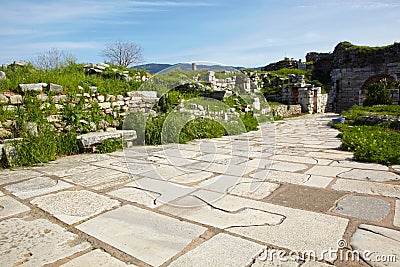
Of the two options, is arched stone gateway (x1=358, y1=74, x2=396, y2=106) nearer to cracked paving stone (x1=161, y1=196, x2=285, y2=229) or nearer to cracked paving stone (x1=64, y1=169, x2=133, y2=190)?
cracked paving stone (x1=64, y1=169, x2=133, y2=190)

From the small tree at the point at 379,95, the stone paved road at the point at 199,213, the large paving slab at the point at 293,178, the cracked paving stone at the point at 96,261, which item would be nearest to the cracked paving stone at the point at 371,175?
the stone paved road at the point at 199,213

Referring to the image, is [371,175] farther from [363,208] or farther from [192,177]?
[192,177]

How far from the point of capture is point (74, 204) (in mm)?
2740

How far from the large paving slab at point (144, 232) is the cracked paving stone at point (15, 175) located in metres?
1.85

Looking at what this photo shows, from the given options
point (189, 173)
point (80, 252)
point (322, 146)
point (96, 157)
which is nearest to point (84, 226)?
point (80, 252)

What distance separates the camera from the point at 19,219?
2414 mm

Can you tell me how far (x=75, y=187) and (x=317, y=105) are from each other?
1575 centimetres

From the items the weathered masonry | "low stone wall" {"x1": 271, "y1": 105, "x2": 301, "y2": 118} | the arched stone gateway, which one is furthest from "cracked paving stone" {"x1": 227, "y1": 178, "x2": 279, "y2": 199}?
the arched stone gateway

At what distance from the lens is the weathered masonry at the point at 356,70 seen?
17078 millimetres

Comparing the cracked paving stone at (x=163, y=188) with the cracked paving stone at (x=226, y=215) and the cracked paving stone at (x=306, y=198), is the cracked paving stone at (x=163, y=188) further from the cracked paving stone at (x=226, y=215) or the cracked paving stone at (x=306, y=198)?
the cracked paving stone at (x=306, y=198)

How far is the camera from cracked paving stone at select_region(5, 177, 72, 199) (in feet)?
10.0

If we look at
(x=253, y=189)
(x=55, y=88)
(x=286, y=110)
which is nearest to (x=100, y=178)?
Answer: (x=253, y=189)

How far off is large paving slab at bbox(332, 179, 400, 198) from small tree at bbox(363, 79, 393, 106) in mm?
12394

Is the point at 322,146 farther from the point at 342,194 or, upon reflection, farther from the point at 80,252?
the point at 80,252
